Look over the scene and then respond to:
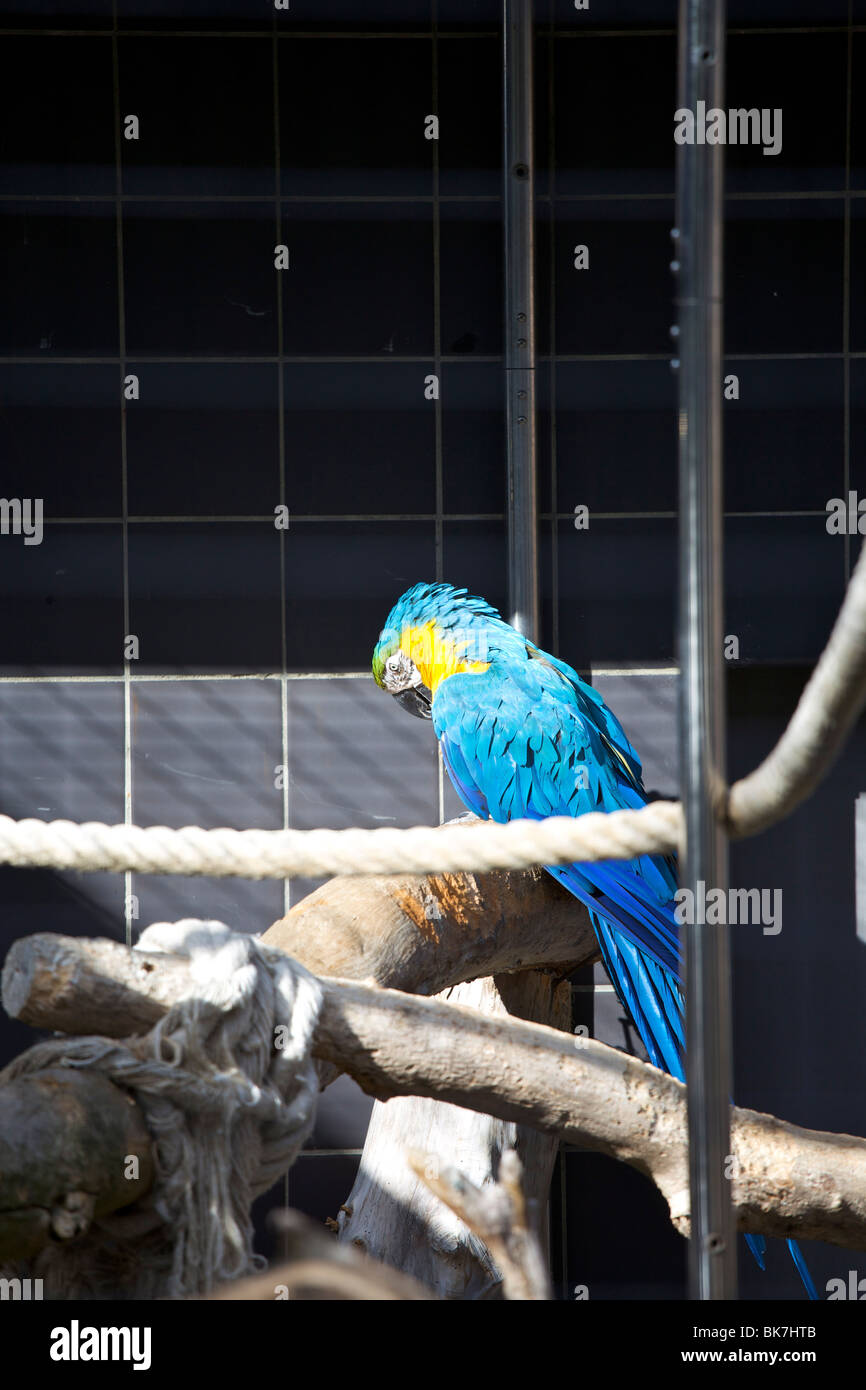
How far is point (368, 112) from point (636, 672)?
1.19 meters

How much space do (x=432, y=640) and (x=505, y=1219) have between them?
1.27 meters

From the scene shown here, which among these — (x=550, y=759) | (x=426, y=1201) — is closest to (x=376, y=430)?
(x=550, y=759)

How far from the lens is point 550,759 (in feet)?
5.25

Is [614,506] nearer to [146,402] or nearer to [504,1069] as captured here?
[146,402]

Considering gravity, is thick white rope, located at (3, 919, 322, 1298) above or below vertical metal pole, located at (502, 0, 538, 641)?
below

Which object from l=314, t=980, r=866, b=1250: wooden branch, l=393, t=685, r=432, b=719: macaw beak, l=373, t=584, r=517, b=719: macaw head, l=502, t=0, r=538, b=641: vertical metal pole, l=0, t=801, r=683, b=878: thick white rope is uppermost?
l=502, t=0, r=538, b=641: vertical metal pole

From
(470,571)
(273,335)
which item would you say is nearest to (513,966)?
(470,571)

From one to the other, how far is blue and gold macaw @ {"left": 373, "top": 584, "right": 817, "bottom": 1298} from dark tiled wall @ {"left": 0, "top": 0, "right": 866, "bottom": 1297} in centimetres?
41

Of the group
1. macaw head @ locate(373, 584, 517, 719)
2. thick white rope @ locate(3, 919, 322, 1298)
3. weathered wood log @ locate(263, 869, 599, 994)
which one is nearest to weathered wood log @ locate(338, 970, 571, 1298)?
weathered wood log @ locate(263, 869, 599, 994)

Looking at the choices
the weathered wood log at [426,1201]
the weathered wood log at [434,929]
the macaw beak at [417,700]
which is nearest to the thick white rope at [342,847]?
the weathered wood log at [434,929]

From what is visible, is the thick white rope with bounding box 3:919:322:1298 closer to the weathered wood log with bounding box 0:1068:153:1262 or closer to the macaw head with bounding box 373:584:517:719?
the weathered wood log with bounding box 0:1068:153:1262

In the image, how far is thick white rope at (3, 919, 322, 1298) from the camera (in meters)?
0.68

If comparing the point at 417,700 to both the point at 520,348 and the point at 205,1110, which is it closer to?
the point at 520,348

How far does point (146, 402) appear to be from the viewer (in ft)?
6.94
